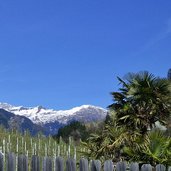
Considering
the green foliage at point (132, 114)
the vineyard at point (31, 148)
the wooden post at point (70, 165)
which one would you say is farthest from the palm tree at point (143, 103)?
the wooden post at point (70, 165)

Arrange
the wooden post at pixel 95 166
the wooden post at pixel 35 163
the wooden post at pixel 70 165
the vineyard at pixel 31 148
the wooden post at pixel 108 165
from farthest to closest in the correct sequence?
the vineyard at pixel 31 148
the wooden post at pixel 108 165
the wooden post at pixel 95 166
the wooden post at pixel 70 165
the wooden post at pixel 35 163

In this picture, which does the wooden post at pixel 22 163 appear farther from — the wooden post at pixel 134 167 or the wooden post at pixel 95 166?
the wooden post at pixel 134 167

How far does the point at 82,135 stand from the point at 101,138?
9005 cm

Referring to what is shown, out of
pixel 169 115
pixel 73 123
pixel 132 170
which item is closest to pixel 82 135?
pixel 73 123

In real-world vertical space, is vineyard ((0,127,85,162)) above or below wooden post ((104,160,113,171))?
above

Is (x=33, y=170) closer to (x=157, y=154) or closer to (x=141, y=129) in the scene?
(x=157, y=154)

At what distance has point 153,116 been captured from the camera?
1717 cm

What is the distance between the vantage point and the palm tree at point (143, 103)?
16891mm

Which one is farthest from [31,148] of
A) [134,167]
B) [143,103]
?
[134,167]

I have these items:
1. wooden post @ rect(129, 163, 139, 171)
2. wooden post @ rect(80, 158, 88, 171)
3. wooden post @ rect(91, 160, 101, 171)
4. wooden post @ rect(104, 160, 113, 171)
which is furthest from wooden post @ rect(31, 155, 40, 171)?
wooden post @ rect(129, 163, 139, 171)

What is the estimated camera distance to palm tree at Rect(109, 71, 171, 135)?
16.9m

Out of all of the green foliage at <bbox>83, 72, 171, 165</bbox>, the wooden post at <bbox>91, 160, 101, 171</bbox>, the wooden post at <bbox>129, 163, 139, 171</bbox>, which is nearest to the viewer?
the wooden post at <bbox>91, 160, 101, 171</bbox>

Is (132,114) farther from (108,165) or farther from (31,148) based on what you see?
(31,148)

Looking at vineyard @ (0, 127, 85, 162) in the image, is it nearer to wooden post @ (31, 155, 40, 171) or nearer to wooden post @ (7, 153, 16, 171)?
wooden post @ (31, 155, 40, 171)
